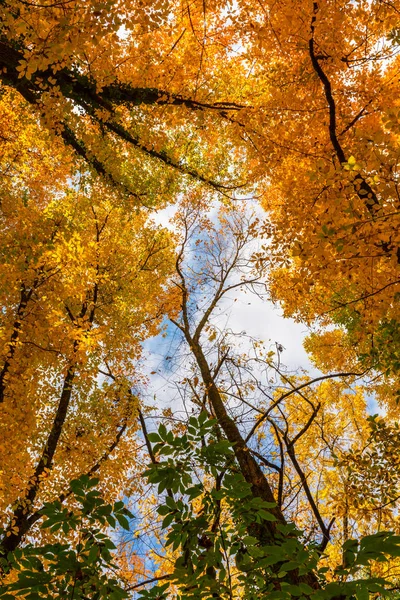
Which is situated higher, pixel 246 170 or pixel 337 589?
pixel 246 170

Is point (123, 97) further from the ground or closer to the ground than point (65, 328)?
further from the ground

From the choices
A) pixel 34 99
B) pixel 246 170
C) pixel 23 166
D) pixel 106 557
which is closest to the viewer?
pixel 106 557

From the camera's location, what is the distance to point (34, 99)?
6.80 m

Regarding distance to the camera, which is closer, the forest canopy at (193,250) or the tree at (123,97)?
the forest canopy at (193,250)

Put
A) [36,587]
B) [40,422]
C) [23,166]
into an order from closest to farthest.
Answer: [36,587] < [40,422] < [23,166]

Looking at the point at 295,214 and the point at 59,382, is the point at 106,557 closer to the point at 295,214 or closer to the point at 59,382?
the point at 295,214

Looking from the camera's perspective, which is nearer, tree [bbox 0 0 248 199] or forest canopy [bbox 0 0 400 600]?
forest canopy [bbox 0 0 400 600]

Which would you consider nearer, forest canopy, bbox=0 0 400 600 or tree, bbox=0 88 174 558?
forest canopy, bbox=0 0 400 600

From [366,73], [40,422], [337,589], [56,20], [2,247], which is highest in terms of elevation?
[366,73]

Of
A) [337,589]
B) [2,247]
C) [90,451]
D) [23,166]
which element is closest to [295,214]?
[2,247]

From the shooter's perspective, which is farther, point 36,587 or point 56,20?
point 56,20

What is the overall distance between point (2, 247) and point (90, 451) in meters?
4.99

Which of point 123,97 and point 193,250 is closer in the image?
point 123,97

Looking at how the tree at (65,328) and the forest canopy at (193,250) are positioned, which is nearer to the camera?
the forest canopy at (193,250)
